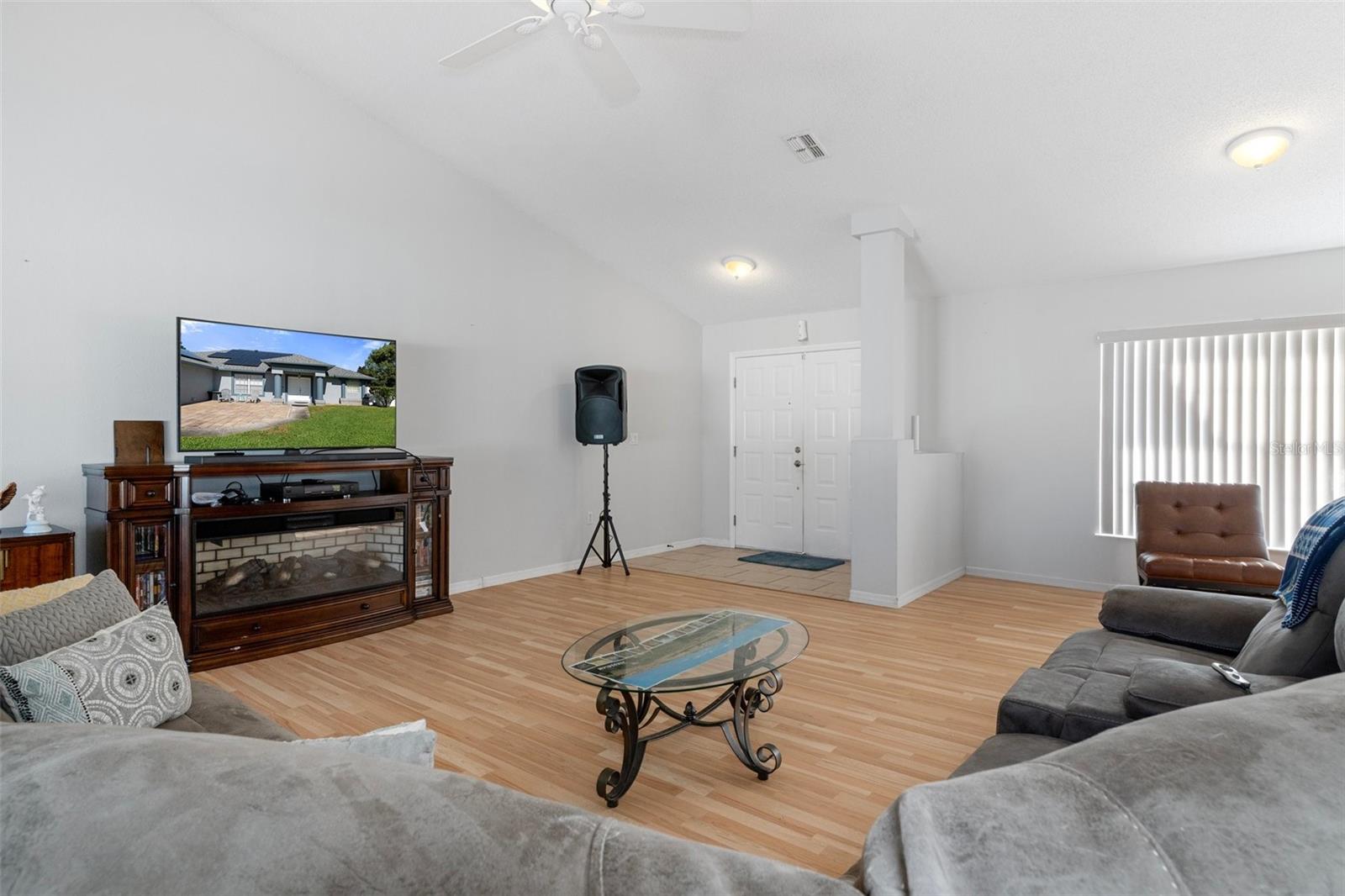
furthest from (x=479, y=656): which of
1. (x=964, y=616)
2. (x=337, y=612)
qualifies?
(x=964, y=616)

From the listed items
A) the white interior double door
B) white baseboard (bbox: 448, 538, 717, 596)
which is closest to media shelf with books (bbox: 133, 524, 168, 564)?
white baseboard (bbox: 448, 538, 717, 596)

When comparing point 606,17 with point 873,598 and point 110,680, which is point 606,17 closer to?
point 110,680

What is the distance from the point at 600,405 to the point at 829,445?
237 cm

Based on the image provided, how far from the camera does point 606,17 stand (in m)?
2.66

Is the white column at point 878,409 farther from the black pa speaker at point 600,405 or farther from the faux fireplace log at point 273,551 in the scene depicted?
the faux fireplace log at point 273,551

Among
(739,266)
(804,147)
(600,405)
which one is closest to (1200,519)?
(804,147)

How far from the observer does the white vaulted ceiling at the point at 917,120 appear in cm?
300

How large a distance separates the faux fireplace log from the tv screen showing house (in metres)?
0.21

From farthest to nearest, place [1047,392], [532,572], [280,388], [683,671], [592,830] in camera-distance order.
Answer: [532,572], [1047,392], [280,388], [683,671], [592,830]

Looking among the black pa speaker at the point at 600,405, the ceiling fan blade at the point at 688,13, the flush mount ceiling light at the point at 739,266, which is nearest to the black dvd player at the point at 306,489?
the black pa speaker at the point at 600,405

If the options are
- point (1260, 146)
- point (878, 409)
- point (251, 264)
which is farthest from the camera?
point (878, 409)

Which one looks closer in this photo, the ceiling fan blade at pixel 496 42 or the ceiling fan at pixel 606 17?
the ceiling fan at pixel 606 17

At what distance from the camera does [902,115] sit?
11.9 ft

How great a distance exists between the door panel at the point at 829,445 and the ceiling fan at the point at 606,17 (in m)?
4.13
